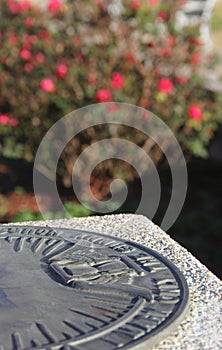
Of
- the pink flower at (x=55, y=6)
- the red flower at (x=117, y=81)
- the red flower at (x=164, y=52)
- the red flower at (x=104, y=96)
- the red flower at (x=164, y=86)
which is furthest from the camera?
the pink flower at (x=55, y=6)

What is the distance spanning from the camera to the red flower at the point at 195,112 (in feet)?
16.1

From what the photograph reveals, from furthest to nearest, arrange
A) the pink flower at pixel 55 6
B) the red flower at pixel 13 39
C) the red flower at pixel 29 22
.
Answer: the red flower at pixel 29 22
the red flower at pixel 13 39
the pink flower at pixel 55 6

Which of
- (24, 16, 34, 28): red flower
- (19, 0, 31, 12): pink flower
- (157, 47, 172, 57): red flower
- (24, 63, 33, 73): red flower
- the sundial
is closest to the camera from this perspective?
the sundial

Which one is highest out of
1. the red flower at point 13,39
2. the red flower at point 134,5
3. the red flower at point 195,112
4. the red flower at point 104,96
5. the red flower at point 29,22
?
the red flower at point 134,5

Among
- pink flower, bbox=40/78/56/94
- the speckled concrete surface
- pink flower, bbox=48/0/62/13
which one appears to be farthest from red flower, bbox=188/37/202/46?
the speckled concrete surface

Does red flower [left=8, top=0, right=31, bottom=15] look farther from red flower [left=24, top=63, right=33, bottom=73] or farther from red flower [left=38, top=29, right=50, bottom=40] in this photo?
red flower [left=24, top=63, right=33, bottom=73]

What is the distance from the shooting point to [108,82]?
190 inches

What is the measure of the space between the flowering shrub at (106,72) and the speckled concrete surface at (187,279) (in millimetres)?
2172

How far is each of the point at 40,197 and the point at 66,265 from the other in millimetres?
2895

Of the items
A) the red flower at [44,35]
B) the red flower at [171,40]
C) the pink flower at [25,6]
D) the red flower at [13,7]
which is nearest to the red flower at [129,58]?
the red flower at [171,40]

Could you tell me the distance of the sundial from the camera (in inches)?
70.5

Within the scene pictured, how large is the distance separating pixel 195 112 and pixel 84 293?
120 inches

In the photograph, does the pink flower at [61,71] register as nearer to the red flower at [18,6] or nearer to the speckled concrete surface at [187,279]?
the red flower at [18,6]

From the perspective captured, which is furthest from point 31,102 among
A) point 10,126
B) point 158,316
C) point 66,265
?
point 158,316
